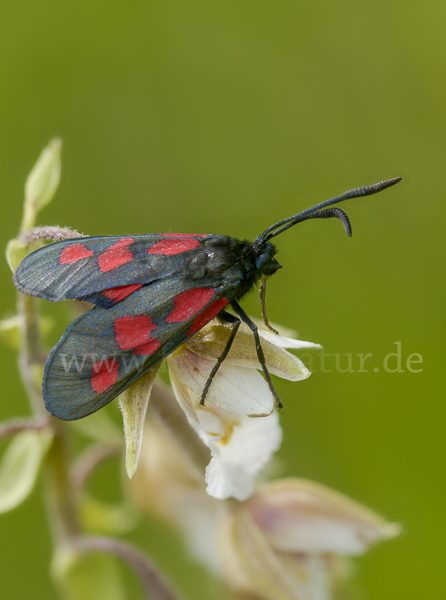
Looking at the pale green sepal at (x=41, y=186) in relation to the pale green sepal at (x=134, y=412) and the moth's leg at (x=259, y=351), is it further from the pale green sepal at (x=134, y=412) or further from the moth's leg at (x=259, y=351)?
the moth's leg at (x=259, y=351)

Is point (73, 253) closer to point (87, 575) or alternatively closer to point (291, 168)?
point (87, 575)

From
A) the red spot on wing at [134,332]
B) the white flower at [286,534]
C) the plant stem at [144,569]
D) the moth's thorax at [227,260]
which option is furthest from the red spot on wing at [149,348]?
the plant stem at [144,569]

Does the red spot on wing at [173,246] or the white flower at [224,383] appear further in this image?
the red spot on wing at [173,246]

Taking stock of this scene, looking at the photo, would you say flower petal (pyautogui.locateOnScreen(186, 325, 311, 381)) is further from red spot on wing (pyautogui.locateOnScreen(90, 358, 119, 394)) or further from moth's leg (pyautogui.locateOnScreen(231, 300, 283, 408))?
red spot on wing (pyautogui.locateOnScreen(90, 358, 119, 394))

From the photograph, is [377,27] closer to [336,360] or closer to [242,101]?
[242,101]

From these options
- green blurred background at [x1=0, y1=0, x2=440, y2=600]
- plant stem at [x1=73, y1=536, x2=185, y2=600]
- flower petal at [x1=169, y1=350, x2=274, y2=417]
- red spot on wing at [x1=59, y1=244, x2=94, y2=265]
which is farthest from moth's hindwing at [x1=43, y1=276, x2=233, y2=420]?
green blurred background at [x1=0, y1=0, x2=440, y2=600]
